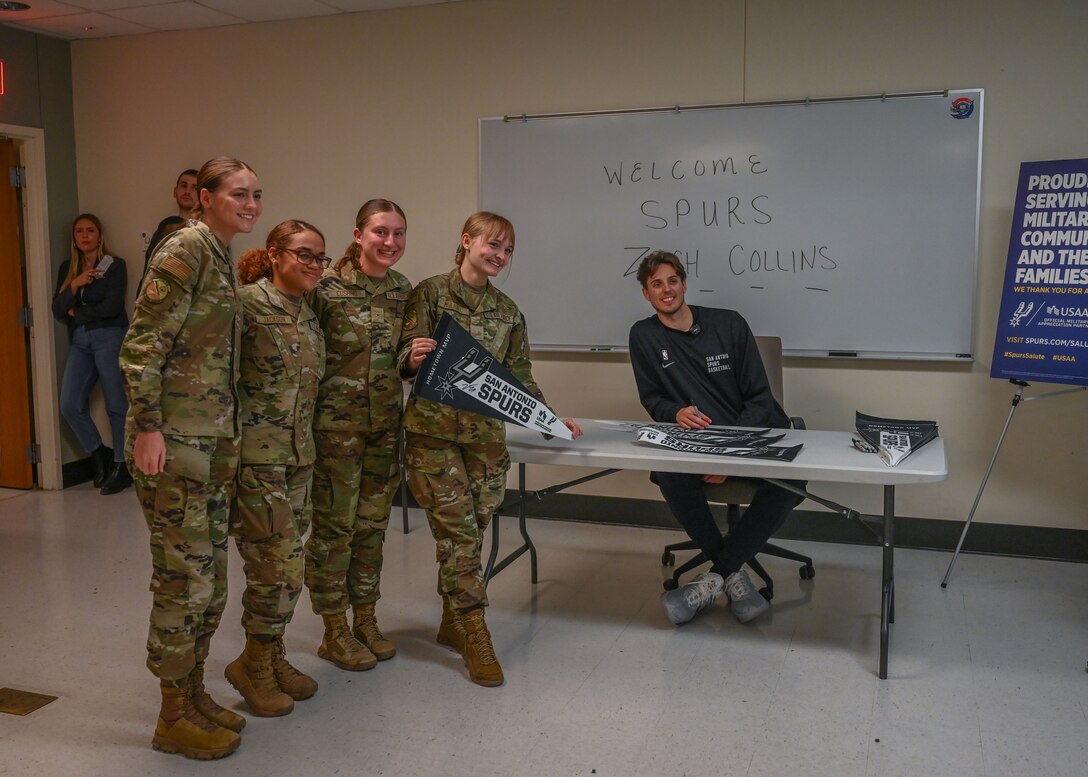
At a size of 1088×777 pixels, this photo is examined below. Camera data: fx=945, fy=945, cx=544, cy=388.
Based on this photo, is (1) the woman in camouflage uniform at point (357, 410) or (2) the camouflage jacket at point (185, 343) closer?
(2) the camouflage jacket at point (185, 343)

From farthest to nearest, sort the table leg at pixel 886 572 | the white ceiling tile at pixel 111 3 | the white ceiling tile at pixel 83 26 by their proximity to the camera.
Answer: the white ceiling tile at pixel 83 26 → the white ceiling tile at pixel 111 3 → the table leg at pixel 886 572

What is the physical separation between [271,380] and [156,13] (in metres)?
3.26

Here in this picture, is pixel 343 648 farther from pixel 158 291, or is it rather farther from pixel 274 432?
pixel 158 291

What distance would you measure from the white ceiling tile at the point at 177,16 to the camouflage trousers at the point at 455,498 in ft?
10.1

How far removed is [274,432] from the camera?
2477 millimetres

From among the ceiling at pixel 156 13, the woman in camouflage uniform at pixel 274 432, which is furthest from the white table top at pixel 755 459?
the ceiling at pixel 156 13

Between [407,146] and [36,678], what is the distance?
302 centimetres

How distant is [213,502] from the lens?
2.36 m

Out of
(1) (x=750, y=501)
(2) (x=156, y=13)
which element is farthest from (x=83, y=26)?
(1) (x=750, y=501)

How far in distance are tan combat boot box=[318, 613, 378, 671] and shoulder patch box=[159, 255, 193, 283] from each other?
1228mm

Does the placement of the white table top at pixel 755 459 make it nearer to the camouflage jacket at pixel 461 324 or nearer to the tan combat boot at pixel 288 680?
the camouflage jacket at pixel 461 324

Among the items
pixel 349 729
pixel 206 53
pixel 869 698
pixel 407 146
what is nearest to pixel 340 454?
pixel 349 729

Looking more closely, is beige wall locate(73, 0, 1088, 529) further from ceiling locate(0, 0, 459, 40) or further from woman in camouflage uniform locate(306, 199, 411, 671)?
woman in camouflage uniform locate(306, 199, 411, 671)

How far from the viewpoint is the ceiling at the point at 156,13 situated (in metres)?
4.62
